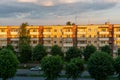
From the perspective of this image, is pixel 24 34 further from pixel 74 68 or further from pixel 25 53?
pixel 74 68

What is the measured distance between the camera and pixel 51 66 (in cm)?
4631

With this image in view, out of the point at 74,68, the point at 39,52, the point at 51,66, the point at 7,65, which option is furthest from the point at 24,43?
the point at 7,65

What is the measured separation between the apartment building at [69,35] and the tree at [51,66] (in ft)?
161

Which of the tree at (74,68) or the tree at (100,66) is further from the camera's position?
the tree at (74,68)

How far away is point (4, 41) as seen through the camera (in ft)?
340

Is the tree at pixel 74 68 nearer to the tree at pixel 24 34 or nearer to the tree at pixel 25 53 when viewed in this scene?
the tree at pixel 25 53

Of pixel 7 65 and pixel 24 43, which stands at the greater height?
pixel 24 43

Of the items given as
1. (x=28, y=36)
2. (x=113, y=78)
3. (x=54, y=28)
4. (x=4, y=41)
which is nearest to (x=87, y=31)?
(x=54, y=28)

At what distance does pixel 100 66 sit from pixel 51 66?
6348 millimetres

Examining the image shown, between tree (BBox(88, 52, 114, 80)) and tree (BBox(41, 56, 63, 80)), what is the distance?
163 inches

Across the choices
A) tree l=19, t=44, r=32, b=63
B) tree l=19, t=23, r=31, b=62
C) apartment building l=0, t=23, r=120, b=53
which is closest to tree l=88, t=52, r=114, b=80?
tree l=19, t=44, r=32, b=63

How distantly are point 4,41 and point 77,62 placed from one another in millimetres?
58668

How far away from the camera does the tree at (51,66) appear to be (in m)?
46.3

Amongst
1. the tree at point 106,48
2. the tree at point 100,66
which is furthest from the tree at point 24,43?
the tree at point 100,66
